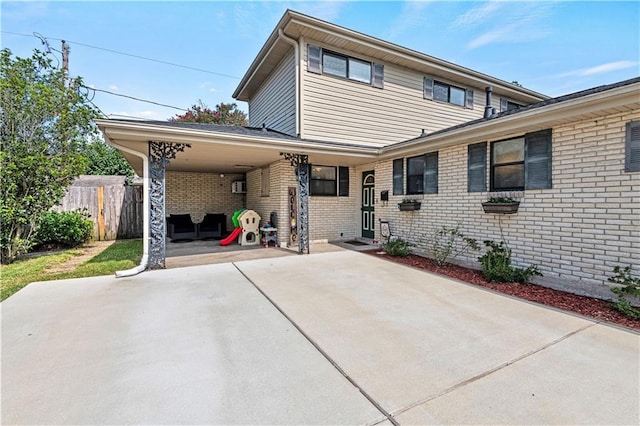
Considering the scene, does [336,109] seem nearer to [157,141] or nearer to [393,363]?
[157,141]

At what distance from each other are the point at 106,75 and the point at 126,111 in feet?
8.74

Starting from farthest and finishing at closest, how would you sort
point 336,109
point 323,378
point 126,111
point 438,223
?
1. point 126,111
2. point 336,109
3. point 438,223
4. point 323,378

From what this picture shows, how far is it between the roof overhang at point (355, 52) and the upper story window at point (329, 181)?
3.74m

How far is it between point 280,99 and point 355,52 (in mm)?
2878

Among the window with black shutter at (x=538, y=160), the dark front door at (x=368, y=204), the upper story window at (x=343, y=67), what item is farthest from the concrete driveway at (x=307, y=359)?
the upper story window at (x=343, y=67)

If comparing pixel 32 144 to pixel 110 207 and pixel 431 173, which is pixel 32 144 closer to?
pixel 110 207

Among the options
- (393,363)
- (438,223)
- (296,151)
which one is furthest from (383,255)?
(393,363)

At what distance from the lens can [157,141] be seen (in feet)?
18.2

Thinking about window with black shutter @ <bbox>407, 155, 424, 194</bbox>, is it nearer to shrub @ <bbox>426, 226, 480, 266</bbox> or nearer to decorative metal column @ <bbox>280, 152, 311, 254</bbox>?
shrub @ <bbox>426, 226, 480, 266</bbox>

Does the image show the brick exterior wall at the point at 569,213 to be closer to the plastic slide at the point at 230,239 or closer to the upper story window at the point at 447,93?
the upper story window at the point at 447,93

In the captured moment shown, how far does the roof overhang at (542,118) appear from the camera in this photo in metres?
3.70

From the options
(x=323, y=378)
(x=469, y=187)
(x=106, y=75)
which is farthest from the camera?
(x=106, y=75)

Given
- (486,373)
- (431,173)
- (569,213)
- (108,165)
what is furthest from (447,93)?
(108,165)

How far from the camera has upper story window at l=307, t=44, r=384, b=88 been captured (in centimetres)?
850
